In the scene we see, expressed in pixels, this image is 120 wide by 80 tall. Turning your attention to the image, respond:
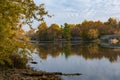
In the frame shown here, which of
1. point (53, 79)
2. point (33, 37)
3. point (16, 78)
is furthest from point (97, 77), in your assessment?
point (33, 37)

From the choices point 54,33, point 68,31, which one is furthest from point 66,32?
point 54,33

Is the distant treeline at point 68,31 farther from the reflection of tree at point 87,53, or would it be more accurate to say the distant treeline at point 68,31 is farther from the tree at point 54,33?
the reflection of tree at point 87,53

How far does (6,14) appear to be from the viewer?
421 inches

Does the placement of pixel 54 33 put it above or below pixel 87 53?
above

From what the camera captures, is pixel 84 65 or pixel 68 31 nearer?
pixel 84 65

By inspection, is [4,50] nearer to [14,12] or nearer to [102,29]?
[14,12]

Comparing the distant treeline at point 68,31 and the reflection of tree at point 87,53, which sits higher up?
the distant treeline at point 68,31

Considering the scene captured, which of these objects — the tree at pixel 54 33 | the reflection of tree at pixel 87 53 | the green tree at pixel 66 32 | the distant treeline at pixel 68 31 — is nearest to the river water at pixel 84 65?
the reflection of tree at pixel 87 53

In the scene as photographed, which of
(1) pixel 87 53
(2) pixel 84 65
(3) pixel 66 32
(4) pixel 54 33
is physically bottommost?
(1) pixel 87 53

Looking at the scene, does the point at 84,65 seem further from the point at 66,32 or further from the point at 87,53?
the point at 66,32

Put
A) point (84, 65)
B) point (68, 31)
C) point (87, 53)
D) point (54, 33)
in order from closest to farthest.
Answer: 1. point (84, 65)
2. point (87, 53)
3. point (68, 31)
4. point (54, 33)

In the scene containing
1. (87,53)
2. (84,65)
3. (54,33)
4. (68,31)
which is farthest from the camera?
(54,33)

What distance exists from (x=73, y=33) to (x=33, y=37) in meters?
35.1

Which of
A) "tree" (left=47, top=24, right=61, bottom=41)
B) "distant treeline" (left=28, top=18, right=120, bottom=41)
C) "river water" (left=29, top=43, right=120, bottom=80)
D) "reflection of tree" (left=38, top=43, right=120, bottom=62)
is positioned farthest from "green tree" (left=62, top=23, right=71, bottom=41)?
"river water" (left=29, top=43, right=120, bottom=80)
